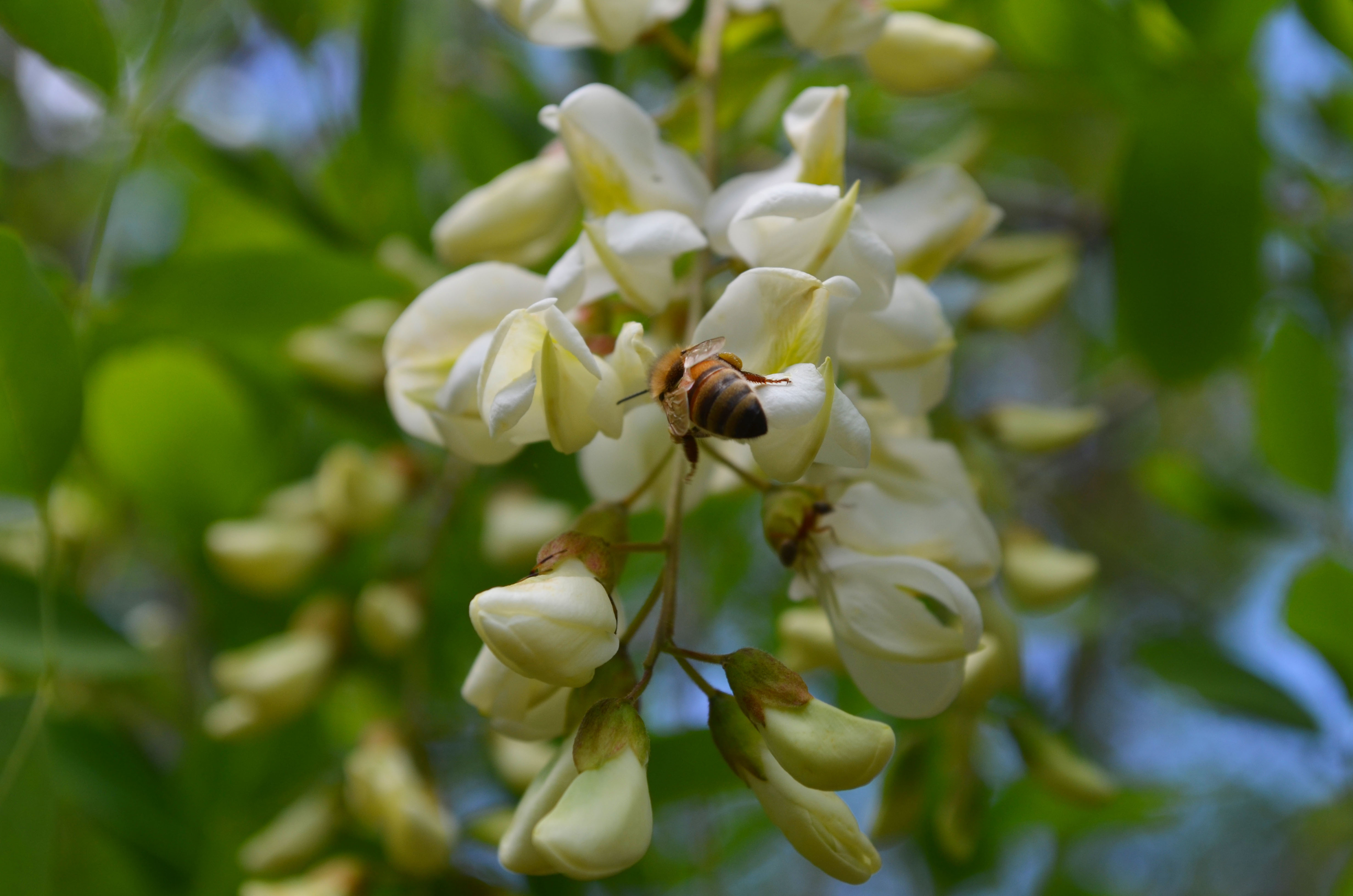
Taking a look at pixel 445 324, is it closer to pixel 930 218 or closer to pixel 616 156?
pixel 616 156

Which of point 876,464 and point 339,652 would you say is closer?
point 876,464

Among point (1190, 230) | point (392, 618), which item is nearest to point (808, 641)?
point (392, 618)

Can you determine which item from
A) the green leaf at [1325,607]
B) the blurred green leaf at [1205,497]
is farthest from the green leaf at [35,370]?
the blurred green leaf at [1205,497]

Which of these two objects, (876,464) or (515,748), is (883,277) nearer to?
(876,464)

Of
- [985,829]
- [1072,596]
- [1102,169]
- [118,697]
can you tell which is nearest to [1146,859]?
[1102,169]

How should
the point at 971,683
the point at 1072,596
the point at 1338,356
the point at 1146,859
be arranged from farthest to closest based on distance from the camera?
the point at 1146,859, the point at 1338,356, the point at 1072,596, the point at 971,683

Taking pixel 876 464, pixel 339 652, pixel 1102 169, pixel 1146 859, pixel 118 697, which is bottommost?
pixel 1146 859

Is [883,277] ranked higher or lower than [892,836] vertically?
higher

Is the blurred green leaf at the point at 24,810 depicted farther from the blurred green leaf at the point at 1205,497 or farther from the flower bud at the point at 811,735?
the blurred green leaf at the point at 1205,497
